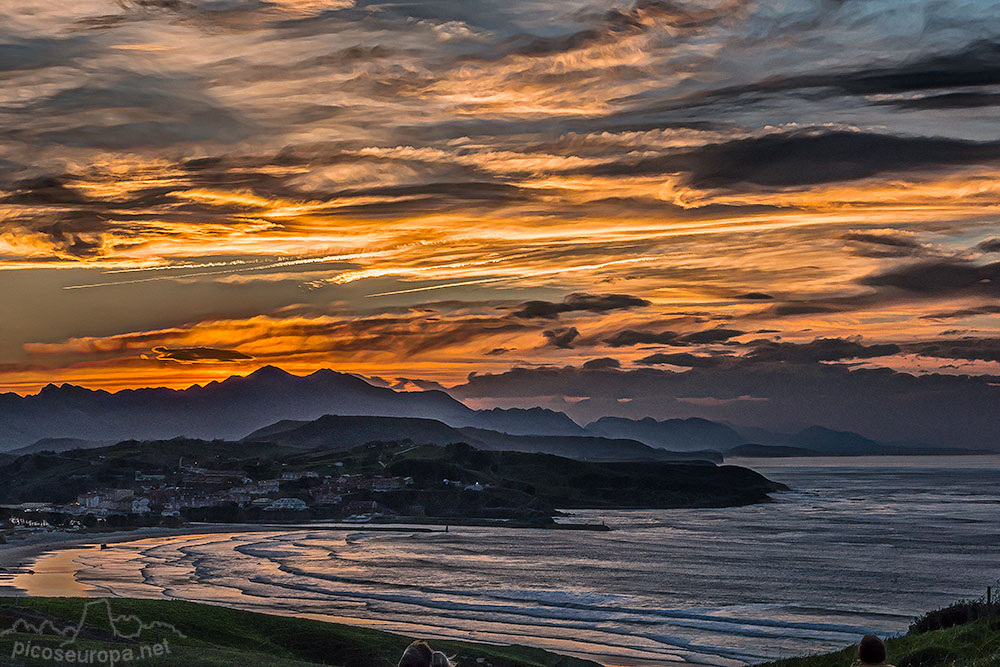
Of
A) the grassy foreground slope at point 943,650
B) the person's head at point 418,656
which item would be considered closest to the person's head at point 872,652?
the person's head at point 418,656

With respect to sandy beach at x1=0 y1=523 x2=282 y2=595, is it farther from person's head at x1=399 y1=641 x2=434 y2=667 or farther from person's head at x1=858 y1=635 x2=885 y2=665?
person's head at x1=858 y1=635 x2=885 y2=665

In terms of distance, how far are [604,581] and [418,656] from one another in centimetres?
8054

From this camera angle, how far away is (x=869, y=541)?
128 m

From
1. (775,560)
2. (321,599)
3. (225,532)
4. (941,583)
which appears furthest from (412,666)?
(225,532)

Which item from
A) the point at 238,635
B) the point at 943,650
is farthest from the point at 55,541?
the point at 943,650

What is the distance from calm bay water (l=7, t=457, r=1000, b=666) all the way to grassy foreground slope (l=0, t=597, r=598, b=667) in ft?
27.8

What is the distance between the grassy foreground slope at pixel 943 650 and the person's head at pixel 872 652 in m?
16.6

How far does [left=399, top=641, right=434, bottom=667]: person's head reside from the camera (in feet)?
30.6

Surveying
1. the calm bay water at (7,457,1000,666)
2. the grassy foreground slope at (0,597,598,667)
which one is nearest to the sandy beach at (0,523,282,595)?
the calm bay water at (7,457,1000,666)

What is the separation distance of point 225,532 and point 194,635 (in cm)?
11841

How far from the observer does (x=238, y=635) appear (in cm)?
4538

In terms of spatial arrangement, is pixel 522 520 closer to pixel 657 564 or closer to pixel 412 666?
pixel 657 564

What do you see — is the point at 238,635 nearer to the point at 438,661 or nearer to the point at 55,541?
the point at 438,661

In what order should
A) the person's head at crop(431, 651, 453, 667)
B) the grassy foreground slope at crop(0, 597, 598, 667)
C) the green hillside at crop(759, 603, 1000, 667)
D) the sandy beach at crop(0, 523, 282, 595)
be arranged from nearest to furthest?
1. the person's head at crop(431, 651, 453, 667)
2. the green hillside at crop(759, 603, 1000, 667)
3. the grassy foreground slope at crop(0, 597, 598, 667)
4. the sandy beach at crop(0, 523, 282, 595)
